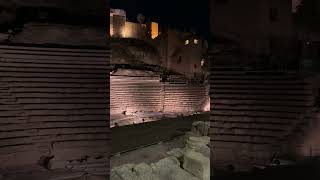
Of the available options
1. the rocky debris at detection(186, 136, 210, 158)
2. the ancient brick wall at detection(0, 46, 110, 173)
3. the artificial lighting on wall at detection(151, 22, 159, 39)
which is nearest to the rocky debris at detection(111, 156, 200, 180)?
the rocky debris at detection(186, 136, 210, 158)

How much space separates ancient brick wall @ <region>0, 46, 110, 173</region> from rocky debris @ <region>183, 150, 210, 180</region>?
5.78 m

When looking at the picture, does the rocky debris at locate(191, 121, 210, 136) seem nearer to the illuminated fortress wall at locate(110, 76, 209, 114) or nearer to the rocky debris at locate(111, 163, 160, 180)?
the rocky debris at locate(111, 163, 160, 180)

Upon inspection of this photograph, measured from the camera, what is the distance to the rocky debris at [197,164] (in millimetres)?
13117

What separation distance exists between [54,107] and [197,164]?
7304mm

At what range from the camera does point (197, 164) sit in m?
13.4

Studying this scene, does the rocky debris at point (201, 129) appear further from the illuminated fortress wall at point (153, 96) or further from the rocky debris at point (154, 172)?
the illuminated fortress wall at point (153, 96)

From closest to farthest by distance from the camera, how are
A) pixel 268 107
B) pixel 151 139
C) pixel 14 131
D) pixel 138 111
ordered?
pixel 14 131 < pixel 268 107 < pixel 151 139 < pixel 138 111

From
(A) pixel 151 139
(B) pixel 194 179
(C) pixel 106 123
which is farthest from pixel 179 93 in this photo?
(C) pixel 106 123

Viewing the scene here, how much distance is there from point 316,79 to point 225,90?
2860 mm

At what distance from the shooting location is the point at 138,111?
27625 millimetres

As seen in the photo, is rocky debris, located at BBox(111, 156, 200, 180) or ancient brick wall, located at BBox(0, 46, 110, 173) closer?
ancient brick wall, located at BBox(0, 46, 110, 173)

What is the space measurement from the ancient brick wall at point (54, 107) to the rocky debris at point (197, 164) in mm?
5781

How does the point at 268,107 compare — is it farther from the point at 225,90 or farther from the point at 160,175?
the point at 160,175

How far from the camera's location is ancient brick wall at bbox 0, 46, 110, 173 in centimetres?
777
